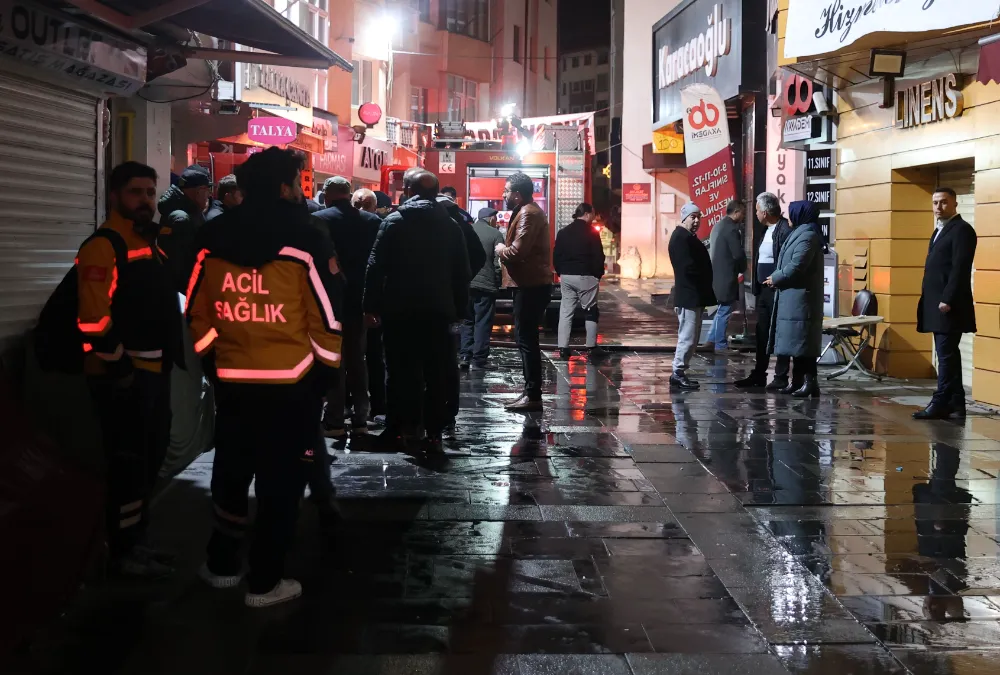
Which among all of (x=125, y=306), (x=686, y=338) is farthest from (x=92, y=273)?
(x=686, y=338)

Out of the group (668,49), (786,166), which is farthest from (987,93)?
(668,49)

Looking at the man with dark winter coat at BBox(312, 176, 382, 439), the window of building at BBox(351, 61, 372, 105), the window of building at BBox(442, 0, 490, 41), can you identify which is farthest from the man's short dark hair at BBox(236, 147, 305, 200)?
the window of building at BBox(442, 0, 490, 41)

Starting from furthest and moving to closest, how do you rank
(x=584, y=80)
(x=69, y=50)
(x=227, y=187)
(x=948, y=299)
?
1. (x=584, y=80)
2. (x=948, y=299)
3. (x=227, y=187)
4. (x=69, y=50)

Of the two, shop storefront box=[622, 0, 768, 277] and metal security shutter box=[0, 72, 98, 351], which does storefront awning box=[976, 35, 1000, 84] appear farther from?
shop storefront box=[622, 0, 768, 277]

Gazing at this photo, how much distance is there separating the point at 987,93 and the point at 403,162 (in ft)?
85.4

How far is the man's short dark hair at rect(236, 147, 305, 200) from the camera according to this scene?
4645 millimetres

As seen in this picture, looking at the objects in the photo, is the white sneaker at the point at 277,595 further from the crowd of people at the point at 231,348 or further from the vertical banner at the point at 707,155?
the vertical banner at the point at 707,155

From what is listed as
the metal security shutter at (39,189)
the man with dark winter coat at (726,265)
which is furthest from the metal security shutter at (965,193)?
the metal security shutter at (39,189)

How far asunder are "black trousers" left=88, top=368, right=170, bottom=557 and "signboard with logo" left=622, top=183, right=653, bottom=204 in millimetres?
35442

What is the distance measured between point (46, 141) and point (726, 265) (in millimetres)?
9846

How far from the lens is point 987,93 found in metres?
9.95

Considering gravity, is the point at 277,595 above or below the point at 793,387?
below

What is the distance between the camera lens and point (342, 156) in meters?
28.5

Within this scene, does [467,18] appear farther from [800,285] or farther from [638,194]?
[800,285]
